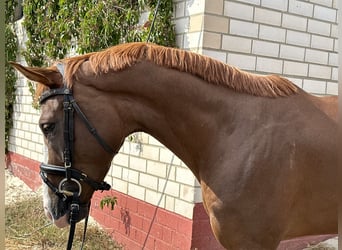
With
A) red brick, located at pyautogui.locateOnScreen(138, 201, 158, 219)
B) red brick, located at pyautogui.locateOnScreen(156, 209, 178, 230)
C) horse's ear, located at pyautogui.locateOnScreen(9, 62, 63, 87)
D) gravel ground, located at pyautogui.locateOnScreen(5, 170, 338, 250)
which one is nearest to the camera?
horse's ear, located at pyautogui.locateOnScreen(9, 62, 63, 87)

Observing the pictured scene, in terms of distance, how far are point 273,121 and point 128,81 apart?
31.6 inches

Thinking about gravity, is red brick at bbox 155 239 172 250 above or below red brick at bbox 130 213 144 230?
below

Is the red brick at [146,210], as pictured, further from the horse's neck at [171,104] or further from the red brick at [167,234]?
the horse's neck at [171,104]

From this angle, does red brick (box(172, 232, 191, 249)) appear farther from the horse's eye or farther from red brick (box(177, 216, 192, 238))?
the horse's eye

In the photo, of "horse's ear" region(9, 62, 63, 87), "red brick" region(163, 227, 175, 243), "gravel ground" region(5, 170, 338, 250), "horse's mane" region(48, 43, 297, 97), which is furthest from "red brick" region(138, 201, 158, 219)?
"horse's ear" region(9, 62, 63, 87)

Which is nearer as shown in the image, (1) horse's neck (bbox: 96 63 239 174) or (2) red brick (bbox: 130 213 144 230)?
(1) horse's neck (bbox: 96 63 239 174)

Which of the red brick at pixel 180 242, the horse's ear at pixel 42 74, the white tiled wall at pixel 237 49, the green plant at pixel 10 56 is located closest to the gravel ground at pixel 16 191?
the green plant at pixel 10 56

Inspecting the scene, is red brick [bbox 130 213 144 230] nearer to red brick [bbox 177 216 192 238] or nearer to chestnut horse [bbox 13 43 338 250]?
red brick [bbox 177 216 192 238]

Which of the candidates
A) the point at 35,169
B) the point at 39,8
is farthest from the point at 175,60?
the point at 35,169

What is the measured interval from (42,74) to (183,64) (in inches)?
29.0

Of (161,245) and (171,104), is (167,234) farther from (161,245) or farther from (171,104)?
(171,104)

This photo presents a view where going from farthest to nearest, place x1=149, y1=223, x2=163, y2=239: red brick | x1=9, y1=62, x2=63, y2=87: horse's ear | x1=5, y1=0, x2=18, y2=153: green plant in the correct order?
x1=5, y1=0, x2=18, y2=153: green plant
x1=149, y1=223, x2=163, y2=239: red brick
x1=9, y1=62, x2=63, y2=87: horse's ear

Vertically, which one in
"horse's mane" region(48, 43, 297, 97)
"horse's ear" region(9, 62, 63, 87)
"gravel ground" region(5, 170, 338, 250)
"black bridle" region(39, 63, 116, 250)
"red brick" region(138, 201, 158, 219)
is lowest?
"gravel ground" region(5, 170, 338, 250)

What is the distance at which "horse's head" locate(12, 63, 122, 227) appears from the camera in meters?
1.97
